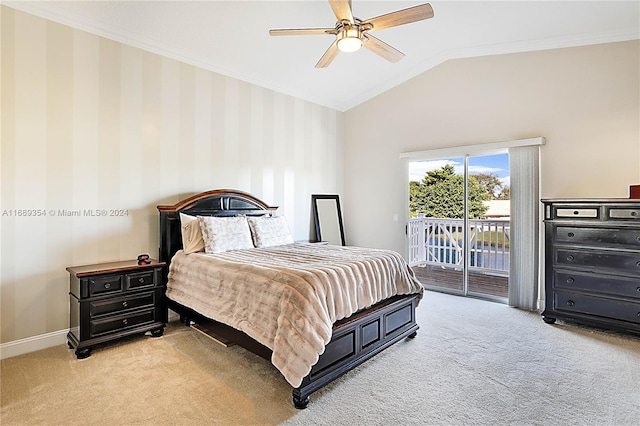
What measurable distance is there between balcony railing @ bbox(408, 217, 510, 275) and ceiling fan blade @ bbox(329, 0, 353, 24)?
3.73 metres

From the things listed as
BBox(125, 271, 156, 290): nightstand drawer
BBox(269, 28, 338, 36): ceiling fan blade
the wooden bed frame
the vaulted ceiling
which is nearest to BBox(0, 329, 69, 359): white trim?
BBox(125, 271, 156, 290): nightstand drawer

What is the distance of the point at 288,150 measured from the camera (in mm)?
5551

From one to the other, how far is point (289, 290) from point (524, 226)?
141 inches

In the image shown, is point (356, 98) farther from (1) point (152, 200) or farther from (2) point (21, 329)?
(2) point (21, 329)

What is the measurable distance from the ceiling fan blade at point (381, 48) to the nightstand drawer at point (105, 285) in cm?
323

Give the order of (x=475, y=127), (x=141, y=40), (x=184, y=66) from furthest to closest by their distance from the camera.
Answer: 1. (x=475, y=127)
2. (x=184, y=66)
3. (x=141, y=40)

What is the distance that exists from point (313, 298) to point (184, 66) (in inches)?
137

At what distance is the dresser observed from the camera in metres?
3.42

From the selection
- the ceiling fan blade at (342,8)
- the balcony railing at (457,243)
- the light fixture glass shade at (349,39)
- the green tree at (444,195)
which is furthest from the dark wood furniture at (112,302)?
the green tree at (444,195)

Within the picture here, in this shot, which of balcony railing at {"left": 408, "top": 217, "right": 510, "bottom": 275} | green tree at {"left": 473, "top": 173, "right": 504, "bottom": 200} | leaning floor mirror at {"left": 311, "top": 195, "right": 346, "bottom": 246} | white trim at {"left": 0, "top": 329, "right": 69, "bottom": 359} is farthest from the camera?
leaning floor mirror at {"left": 311, "top": 195, "right": 346, "bottom": 246}

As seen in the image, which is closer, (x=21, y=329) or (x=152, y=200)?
(x=21, y=329)

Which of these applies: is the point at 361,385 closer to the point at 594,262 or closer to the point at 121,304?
the point at 121,304

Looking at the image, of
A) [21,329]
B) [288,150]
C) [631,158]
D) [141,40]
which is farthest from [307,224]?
[631,158]

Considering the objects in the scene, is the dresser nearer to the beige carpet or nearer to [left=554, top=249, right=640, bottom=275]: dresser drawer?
[left=554, top=249, right=640, bottom=275]: dresser drawer
